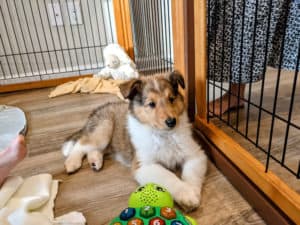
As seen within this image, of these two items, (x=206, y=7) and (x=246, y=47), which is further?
(x=246, y=47)

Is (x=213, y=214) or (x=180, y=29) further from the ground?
(x=180, y=29)

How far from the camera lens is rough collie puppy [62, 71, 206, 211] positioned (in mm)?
1177

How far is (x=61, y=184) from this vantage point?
1.31 metres

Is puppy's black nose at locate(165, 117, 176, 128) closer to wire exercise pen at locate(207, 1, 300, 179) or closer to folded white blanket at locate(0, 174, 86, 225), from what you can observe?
wire exercise pen at locate(207, 1, 300, 179)

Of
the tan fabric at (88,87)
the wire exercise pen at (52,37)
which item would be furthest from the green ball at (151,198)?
the wire exercise pen at (52,37)

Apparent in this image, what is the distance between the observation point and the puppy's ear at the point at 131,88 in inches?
49.8

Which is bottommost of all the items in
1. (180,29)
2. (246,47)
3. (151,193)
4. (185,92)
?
(151,193)

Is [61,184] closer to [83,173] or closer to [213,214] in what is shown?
[83,173]

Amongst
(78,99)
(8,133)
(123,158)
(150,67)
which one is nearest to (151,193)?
(123,158)

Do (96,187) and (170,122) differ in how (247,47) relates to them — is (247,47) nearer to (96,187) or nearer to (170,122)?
(170,122)

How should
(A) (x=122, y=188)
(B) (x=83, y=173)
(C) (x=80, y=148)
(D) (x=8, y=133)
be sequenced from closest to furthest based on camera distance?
(A) (x=122, y=188) < (B) (x=83, y=173) < (C) (x=80, y=148) < (D) (x=8, y=133)

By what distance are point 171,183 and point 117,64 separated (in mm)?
1949

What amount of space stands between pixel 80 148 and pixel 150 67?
1.12 m

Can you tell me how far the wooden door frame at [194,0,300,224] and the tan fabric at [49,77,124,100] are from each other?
133 centimetres
